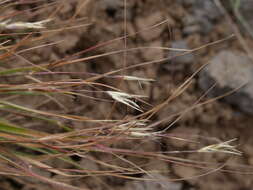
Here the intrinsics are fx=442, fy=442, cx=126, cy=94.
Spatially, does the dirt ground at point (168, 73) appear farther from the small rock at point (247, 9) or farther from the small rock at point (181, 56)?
the small rock at point (247, 9)

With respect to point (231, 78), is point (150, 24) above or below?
above

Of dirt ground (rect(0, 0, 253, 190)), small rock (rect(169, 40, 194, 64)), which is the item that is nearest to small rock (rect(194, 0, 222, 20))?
dirt ground (rect(0, 0, 253, 190))

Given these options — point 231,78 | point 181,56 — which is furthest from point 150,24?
point 231,78

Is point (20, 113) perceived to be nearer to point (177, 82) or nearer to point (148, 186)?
point (148, 186)

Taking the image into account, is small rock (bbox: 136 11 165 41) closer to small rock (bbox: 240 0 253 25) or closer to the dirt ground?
the dirt ground

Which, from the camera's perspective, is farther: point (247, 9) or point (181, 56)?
point (247, 9)

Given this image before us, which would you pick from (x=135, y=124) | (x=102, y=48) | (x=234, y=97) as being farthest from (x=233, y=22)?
(x=135, y=124)

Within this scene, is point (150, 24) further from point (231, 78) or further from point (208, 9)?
point (231, 78)
